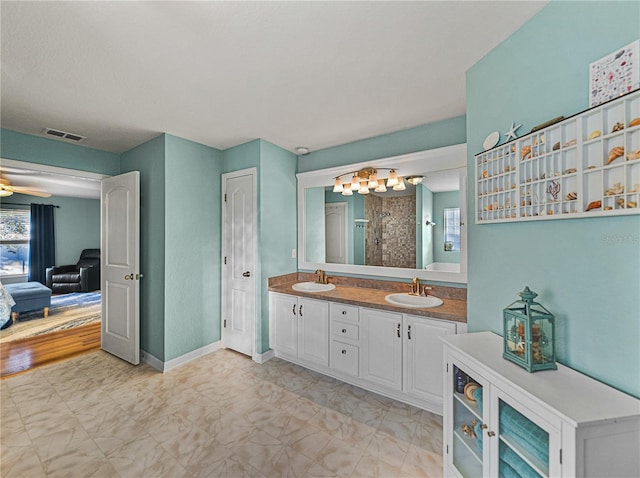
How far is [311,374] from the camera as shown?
264 cm

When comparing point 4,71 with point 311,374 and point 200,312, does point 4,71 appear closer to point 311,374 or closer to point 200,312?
point 200,312

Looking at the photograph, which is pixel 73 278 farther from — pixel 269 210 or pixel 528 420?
pixel 528 420

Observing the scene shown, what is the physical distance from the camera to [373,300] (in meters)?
2.37

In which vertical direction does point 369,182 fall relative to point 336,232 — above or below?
above

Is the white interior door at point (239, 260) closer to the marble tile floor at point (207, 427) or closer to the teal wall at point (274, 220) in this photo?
the teal wall at point (274, 220)

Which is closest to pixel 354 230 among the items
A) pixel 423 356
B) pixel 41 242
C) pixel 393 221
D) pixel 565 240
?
pixel 393 221

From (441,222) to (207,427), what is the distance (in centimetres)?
249

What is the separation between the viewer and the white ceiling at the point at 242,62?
4.17ft

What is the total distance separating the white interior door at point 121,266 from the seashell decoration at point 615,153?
351 cm

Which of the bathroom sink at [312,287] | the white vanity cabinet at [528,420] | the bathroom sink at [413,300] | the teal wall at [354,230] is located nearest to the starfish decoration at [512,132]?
the white vanity cabinet at [528,420]

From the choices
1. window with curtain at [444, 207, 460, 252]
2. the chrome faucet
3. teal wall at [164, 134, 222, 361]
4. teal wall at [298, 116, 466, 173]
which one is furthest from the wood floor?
window with curtain at [444, 207, 460, 252]

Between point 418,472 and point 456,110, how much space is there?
8.42 feet

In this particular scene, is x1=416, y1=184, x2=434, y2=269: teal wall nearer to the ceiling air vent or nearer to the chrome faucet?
the chrome faucet

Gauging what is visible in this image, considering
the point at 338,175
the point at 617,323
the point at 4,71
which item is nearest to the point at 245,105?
the point at 338,175
